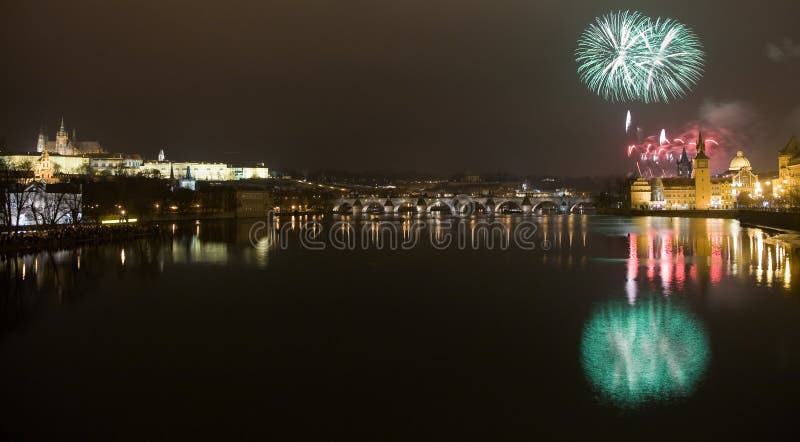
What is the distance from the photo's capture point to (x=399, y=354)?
864 centimetres

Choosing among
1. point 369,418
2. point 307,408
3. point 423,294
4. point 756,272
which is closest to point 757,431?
point 369,418

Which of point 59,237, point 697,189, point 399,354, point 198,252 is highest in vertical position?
point 697,189

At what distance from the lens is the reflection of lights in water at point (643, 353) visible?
697cm

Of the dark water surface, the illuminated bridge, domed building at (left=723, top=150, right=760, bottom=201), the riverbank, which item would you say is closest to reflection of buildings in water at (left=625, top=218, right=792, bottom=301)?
the dark water surface

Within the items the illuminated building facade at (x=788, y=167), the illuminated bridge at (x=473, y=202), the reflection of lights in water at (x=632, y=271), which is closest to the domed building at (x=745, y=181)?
the illuminated building facade at (x=788, y=167)

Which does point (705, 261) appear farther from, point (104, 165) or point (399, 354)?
point (104, 165)

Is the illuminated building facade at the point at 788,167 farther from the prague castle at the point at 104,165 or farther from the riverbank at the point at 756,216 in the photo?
the prague castle at the point at 104,165

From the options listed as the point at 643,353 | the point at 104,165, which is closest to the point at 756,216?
the point at 643,353

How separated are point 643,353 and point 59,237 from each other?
24.1 metres

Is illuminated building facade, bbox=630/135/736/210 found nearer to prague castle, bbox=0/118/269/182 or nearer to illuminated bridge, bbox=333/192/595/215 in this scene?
illuminated bridge, bbox=333/192/595/215

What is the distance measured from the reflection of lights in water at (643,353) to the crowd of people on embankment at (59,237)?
65.6 feet

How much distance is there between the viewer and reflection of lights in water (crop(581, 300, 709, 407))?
22.9ft

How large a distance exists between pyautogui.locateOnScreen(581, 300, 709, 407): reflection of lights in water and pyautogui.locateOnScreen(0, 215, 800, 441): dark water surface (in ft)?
0.12

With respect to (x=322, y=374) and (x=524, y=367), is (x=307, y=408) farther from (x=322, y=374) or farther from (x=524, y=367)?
(x=524, y=367)
